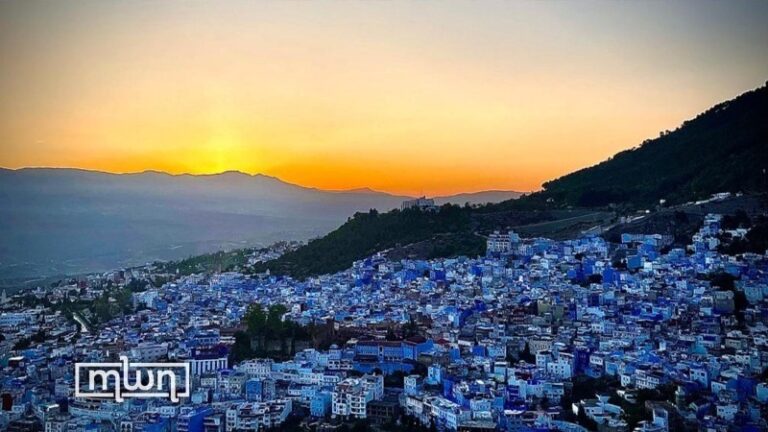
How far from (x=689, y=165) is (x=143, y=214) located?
1840cm

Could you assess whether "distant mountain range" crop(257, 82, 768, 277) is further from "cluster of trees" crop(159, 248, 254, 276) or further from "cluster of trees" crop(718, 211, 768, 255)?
"cluster of trees" crop(718, 211, 768, 255)

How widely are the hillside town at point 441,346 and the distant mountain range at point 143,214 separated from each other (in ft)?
13.9

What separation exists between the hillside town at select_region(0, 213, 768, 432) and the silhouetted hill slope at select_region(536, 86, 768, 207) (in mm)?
3527

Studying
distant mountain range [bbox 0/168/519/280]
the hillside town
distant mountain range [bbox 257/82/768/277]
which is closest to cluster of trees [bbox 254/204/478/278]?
distant mountain range [bbox 257/82/768/277]

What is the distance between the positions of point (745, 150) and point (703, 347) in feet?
40.0

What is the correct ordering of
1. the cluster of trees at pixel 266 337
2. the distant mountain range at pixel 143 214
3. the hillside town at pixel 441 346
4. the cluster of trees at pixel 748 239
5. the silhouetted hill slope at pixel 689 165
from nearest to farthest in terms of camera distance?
the hillside town at pixel 441 346, the cluster of trees at pixel 266 337, the cluster of trees at pixel 748 239, the silhouetted hill slope at pixel 689 165, the distant mountain range at pixel 143 214

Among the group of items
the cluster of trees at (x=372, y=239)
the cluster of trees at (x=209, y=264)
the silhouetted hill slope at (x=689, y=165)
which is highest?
the silhouetted hill slope at (x=689, y=165)

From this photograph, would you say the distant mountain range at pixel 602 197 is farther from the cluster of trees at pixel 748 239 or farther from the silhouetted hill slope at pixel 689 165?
the cluster of trees at pixel 748 239

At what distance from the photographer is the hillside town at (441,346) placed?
8273mm

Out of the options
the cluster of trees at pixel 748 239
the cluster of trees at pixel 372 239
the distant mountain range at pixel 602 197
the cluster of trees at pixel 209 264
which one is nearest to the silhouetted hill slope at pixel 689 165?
the distant mountain range at pixel 602 197

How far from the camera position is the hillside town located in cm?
827

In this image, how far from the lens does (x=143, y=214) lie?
100ft

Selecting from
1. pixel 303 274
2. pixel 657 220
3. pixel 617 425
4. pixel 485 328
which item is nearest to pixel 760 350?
pixel 617 425

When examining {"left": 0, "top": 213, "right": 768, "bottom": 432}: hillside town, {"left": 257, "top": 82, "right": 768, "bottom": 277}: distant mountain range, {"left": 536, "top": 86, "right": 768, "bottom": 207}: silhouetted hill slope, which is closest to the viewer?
{"left": 0, "top": 213, "right": 768, "bottom": 432}: hillside town
